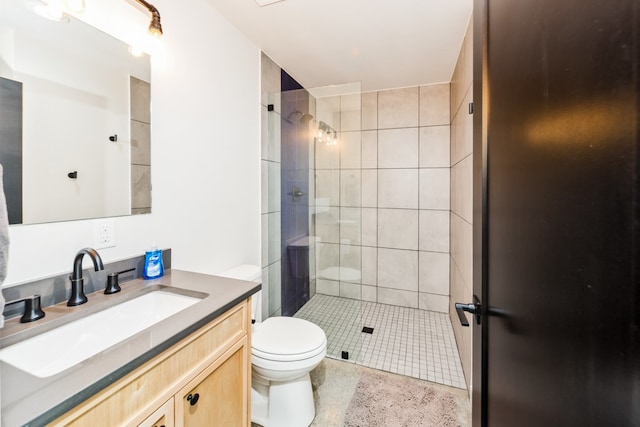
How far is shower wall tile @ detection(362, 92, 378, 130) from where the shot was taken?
122 inches

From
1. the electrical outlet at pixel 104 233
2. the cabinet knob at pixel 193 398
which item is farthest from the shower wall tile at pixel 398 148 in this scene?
the cabinet knob at pixel 193 398

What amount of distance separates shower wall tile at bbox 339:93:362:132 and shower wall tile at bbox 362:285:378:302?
182cm

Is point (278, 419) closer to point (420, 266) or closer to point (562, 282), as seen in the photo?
point (562, 282)

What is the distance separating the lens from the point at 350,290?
2746mm

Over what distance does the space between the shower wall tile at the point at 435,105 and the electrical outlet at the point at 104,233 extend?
9.25ft

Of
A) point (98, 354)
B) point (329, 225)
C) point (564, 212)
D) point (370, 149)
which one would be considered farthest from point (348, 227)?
point (564, 212)

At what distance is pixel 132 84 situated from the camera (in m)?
1.27

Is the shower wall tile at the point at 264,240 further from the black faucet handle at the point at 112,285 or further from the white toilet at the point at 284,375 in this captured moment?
the black faucet handle at the point at 112,285

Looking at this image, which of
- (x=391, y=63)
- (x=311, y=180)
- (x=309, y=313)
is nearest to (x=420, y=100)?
(x=391, y=63)

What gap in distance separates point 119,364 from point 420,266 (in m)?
2.82

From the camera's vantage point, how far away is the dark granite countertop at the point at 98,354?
542mm

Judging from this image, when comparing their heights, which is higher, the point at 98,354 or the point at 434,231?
the point at 434,231

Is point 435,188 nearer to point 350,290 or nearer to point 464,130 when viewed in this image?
point 464,130

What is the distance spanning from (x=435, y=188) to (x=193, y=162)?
7.70 feet
